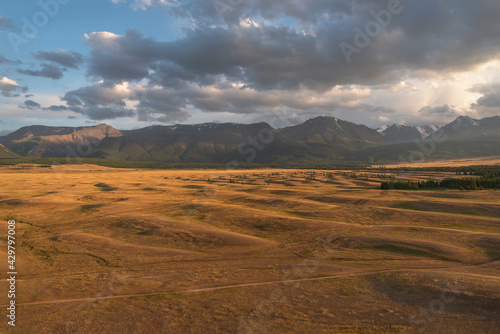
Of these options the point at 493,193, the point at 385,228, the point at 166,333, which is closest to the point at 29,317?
the point at 166,333

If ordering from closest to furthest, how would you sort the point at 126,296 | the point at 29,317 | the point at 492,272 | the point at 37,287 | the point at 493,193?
1. the point at 29,317
2. the point at 126,296
3. the point at 37,287
4. the point at 492,272
5. the point at 493,193

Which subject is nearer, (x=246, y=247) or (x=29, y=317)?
(x=29, y=317)

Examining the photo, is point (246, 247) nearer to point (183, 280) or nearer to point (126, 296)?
point (183, 280)

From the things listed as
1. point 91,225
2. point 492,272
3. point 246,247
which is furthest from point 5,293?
point 492,272

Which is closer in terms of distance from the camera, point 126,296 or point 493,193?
point 126,296

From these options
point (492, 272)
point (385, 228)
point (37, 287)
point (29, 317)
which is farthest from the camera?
point (385, 228)

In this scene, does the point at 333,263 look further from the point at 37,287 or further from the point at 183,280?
the point at 37,287
